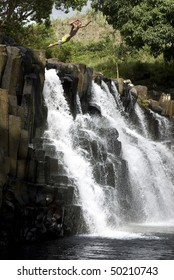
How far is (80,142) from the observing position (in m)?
27.2

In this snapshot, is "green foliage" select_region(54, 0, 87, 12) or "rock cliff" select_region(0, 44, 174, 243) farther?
"green foliage" select_region(54, 0, 87, 12)

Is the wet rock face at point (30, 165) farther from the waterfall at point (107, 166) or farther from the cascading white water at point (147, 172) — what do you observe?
the cascading white water at point (147, 172)

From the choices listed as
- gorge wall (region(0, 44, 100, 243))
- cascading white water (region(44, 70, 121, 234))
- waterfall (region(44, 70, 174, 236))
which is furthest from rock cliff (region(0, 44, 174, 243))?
cascading white water (region(44, 70, 121, 234))

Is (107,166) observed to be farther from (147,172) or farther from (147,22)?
(147,22)

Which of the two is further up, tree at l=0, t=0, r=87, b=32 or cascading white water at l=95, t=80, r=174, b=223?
tree at l=0, t=0, r=87, b=32

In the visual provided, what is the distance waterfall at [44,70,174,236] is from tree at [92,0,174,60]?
9.52 metres

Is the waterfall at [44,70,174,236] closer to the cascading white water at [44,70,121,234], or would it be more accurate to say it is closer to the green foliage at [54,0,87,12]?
the cascading white water at [44,70,121,234]

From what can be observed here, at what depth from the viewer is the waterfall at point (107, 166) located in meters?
25.1

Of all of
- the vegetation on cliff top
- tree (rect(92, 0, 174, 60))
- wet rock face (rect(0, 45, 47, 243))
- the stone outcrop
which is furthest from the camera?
the vegetation on cliff top

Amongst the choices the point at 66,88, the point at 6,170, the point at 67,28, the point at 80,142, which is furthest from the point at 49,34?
the point at 6,170

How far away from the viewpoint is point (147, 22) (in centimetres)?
4425

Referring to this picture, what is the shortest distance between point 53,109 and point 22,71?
5.63 meters

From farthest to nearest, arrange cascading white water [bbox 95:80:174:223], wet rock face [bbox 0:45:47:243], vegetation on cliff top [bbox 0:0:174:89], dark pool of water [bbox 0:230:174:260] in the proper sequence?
vegetation on cliff top [bbox 0:0:174:89] → cascading white water [bbox 95:80:174:223] → wet rock face [bbox 0:45:47:243] → dark pool of water [bbox 0:230:174:260]

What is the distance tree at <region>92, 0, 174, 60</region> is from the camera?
43438 mm
